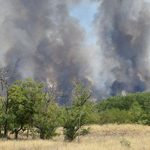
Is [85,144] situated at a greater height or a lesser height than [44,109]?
lesser

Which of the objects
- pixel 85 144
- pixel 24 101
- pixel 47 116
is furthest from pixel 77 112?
pixel 24 101

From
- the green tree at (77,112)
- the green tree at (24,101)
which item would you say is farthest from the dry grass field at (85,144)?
the green tree at (24,101)

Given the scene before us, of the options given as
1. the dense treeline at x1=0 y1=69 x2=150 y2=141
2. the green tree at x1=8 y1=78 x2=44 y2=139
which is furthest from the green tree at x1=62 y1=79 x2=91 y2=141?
the green tree at x1=8 y1=78 x2=44 y2=139

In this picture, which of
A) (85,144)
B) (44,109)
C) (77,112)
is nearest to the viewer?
(85,144)

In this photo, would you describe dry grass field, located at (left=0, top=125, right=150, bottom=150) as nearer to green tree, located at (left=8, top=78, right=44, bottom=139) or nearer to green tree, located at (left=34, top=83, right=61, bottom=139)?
green tree, located at (left=34, top=83, right=61, bottom=139)

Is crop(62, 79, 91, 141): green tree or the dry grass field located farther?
crop(62, 79, 91, 141): green tree

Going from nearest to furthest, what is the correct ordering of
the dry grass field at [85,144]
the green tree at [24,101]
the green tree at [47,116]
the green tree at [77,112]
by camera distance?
the dry grass field at [85,144], the green tree at [77,112], the green tree at [47,116], the green tree at [24,101]

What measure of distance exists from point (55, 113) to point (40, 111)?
2.13m


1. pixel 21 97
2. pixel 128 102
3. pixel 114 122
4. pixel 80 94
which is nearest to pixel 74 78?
pixel 80 94

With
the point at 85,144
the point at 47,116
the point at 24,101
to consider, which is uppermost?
the point at 24,101

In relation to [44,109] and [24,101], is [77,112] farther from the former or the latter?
[24,101]

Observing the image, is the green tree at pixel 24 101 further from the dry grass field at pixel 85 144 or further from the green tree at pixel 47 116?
the dry grass field at pixel 85 144

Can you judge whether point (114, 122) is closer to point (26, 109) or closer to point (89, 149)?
point (26, 109)

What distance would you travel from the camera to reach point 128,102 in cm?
9881
